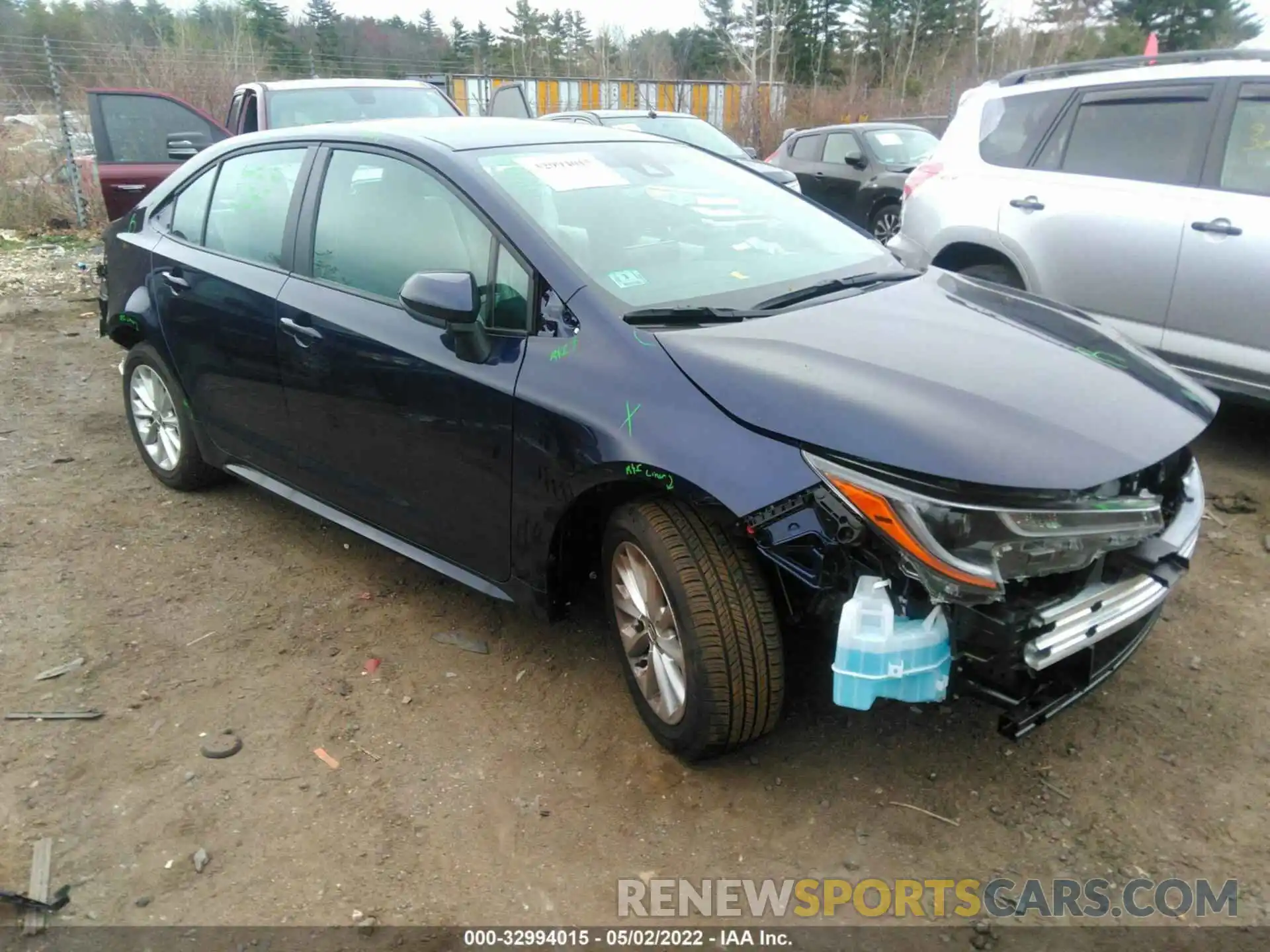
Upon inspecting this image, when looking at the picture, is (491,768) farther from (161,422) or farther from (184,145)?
(184,145)

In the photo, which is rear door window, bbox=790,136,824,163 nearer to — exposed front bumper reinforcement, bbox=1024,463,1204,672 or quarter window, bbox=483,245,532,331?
quarter window, bbox=483,245,532,331

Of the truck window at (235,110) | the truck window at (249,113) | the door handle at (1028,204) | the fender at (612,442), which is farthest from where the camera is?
the truck window at (235,110)

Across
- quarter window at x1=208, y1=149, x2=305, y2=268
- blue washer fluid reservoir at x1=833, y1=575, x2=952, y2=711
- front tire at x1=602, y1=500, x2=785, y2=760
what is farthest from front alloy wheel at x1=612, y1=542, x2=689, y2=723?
quarter window at x1=208, y1=149, x2=305, y2=268

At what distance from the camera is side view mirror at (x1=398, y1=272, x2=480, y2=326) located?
2.79 m

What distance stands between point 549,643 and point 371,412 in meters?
1.01

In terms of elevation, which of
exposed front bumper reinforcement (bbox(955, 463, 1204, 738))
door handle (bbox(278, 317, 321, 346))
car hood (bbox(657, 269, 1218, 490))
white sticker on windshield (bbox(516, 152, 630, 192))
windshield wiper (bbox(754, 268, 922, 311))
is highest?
white sticker on windshield (bbox(516, 152, 630, 192))

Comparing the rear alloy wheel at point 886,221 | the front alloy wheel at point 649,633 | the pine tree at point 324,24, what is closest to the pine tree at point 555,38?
the pine tree at point 324,24

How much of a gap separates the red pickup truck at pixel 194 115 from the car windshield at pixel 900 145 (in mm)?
5253

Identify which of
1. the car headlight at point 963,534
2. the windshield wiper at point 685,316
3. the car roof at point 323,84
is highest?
the car roof at point 323,84

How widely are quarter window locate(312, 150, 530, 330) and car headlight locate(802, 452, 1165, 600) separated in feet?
3.88

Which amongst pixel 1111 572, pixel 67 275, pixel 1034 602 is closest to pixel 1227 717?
pixel 1111 572

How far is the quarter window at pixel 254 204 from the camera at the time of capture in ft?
12.3

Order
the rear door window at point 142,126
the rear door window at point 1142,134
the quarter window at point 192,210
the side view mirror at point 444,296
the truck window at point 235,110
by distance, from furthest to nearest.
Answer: the rear door window at point 142,126, the truck window at point 235,110, the rear door window at point 1142,134, the quarter window at point 192,210, the side view mirror at point 444,296

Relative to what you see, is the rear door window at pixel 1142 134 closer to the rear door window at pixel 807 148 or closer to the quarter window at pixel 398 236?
the quarter window at pixel 398 236
